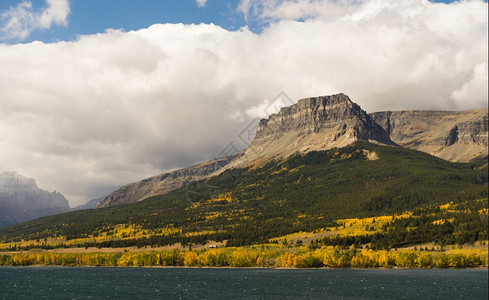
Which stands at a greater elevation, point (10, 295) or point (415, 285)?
point (10, 295)

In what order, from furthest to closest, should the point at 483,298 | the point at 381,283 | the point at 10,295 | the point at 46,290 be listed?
the point at 381,283 < the point at 46,290 < the point at 10,295 < the point at 483,298

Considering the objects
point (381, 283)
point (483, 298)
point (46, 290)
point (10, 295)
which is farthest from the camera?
point (381, 283)

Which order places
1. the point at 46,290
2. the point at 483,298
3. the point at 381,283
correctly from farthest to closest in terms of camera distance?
the point at 381,283
the point at 46,290
the point at 483,298

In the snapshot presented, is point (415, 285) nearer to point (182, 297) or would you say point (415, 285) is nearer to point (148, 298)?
point (182, 297)

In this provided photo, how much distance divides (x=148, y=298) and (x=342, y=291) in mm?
65113

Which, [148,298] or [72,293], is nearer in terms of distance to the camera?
[148,298]

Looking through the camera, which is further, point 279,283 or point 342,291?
point 279,283

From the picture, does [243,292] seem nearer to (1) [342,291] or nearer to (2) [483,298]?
(1) [342,291]

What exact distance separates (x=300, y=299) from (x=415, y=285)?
52.0m

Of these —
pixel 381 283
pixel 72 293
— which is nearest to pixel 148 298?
pixel 72 293

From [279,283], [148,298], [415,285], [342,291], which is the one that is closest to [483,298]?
[415,285]

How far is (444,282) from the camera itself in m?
178

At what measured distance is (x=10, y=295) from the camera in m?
155

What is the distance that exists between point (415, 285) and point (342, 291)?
30937mm
